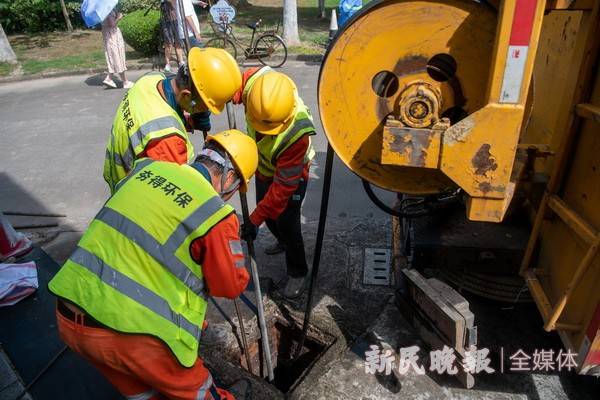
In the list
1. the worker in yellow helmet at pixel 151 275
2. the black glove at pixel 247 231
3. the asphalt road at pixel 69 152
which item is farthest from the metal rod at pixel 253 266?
the asphalt road at pixel 69 152

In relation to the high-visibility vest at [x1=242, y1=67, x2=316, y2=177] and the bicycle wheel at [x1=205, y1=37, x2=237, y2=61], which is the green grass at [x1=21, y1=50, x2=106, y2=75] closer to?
the bicycle wheel at [x1=205, y1=37, x2=237, y2=61]

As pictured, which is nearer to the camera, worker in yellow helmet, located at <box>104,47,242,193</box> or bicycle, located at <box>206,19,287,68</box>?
worker in yellow helmet, located at <box>104,47,242,193</box>

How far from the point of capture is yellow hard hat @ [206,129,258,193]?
2012mm

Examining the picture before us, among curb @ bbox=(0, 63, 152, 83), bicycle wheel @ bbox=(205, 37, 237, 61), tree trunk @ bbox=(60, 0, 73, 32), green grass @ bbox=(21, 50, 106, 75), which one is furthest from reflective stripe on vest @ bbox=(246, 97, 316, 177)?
tree trunk @ bbox=(60, 0, 73, 32)

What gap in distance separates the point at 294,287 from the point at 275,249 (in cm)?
57

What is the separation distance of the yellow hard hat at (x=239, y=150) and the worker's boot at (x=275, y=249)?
1.75 meters

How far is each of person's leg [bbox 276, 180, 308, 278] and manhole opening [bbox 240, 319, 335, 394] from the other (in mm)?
431

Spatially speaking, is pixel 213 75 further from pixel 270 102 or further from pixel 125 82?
pixel 125 82

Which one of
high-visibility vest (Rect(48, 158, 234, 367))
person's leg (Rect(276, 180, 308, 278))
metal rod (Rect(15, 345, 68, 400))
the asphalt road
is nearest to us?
high-visibility vest (Rect(48, 158, 234, 367))

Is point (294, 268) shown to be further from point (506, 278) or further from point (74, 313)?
point (74, 313)

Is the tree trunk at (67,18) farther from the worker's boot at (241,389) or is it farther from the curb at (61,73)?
the worker's boot at (241,389)

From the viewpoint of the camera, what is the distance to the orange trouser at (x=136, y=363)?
172cm

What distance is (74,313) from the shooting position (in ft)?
5.79

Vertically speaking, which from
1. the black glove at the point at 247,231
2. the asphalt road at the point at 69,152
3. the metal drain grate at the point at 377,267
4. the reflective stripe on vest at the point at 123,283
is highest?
the reflective stripe on vest at the point at 123,283
